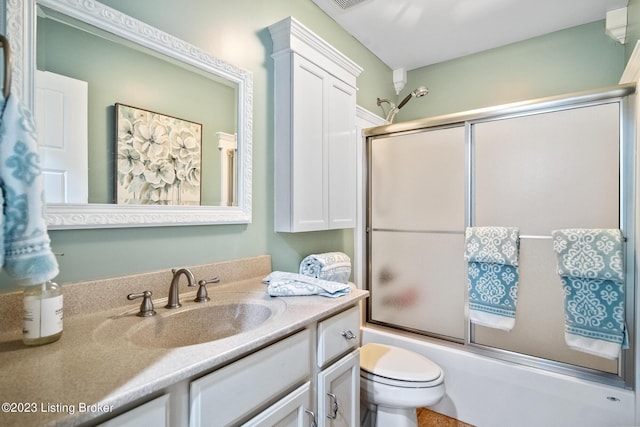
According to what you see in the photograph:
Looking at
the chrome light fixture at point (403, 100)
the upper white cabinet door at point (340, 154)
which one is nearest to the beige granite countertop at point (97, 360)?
the upper white cabinet door at point (340, 154)

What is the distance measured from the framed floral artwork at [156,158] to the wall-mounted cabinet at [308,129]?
1.47ft

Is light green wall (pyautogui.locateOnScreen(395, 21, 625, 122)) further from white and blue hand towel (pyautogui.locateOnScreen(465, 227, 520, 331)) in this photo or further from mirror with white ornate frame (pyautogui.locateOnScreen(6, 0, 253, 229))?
mirror with white ornate frame (pyautogui.locateOnScreen(6, 0, 253, 229))

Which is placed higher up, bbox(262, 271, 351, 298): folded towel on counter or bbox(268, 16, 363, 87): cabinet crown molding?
bbox(268, 16, 363, 87): cabinet crown molding

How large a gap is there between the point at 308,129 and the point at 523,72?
1798 millimetres

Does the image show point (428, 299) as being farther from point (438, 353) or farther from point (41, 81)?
point (41, 81)

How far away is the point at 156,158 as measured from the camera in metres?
1.16

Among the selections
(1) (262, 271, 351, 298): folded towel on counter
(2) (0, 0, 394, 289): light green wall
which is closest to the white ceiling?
(2) (0, 0, 394, 289): light green wall

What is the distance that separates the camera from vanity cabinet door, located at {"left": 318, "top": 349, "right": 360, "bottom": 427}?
1.11m

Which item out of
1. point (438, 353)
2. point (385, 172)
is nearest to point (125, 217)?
point (385, 172)

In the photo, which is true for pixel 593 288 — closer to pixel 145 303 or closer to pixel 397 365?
pixel 397 365

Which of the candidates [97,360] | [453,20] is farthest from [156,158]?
[453,20]

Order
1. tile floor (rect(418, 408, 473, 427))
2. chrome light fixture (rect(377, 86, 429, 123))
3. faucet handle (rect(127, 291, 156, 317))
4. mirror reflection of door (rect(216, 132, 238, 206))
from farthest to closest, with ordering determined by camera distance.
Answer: chrome light fixture (rect(377, 86, 429, 123)) → tile floor (rect(418, 408, 473, 427)) → mirror reflection of door (rect(216, 132, 238, 206)) → faucet handle (rect(127, 291, 156, 317))

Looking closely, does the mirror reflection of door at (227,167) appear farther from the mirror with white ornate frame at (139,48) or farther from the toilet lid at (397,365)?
the toilet lid at (397,365)

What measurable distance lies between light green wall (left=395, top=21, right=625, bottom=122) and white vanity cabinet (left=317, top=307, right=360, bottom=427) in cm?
211
